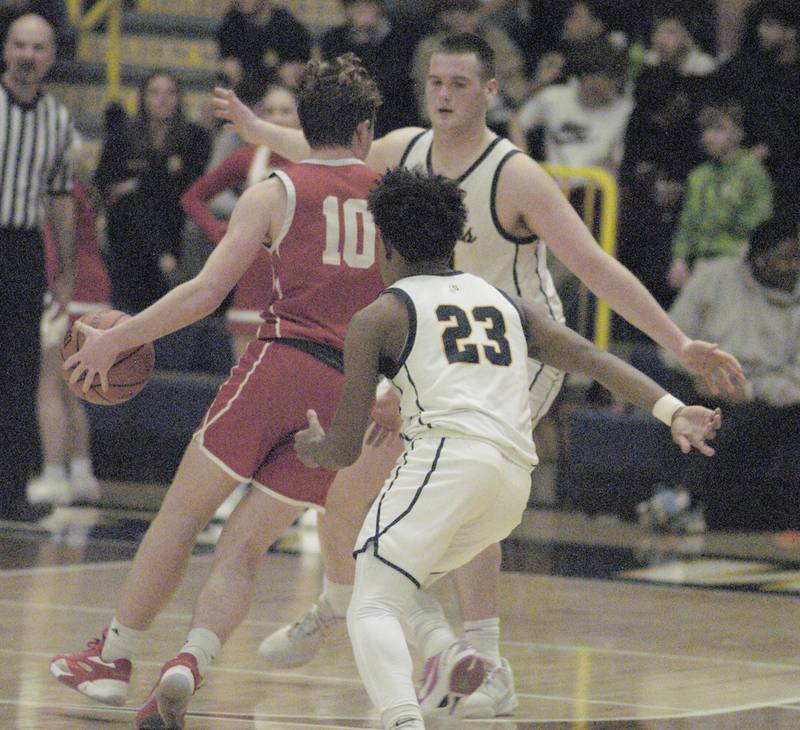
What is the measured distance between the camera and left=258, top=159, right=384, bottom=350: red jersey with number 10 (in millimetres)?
5352

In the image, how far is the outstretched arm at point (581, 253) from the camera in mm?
5609

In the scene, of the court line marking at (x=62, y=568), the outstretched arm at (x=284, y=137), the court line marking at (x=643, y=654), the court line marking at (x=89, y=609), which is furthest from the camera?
the court line marking at (x=62, y=568)

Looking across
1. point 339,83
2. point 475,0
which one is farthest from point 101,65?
point 339,83

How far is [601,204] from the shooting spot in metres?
11.3

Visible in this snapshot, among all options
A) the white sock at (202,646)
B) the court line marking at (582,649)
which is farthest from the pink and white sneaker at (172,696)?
the court line marking at (582,649)

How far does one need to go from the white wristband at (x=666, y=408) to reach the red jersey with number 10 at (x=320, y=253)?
97 cm

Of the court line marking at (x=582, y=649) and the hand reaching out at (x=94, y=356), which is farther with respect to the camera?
the court line marking at (x=582, y=649)

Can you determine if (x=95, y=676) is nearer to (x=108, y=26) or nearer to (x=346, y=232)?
(x=346, y=232)

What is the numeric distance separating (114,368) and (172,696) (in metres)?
1.06

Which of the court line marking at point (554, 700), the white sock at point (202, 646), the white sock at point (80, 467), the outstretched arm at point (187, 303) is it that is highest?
the outstretched arm at point (187, 303)

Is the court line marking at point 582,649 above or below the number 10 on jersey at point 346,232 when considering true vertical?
below

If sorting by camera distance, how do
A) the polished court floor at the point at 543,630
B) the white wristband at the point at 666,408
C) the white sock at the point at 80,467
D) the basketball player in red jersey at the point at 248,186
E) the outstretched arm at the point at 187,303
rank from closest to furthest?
the white wristband at the point at 666,408, the outstretched arm at the point at 187,303, the polished court floor at the point at 543,630, the basketball player in red jersey at the point at 248,186, the white sock at the point at 80,467

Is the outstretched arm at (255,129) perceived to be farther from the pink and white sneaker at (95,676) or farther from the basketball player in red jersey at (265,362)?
the pink and white sneaker at (95,676)

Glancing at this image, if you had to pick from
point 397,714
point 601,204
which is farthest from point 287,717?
point 601,204
